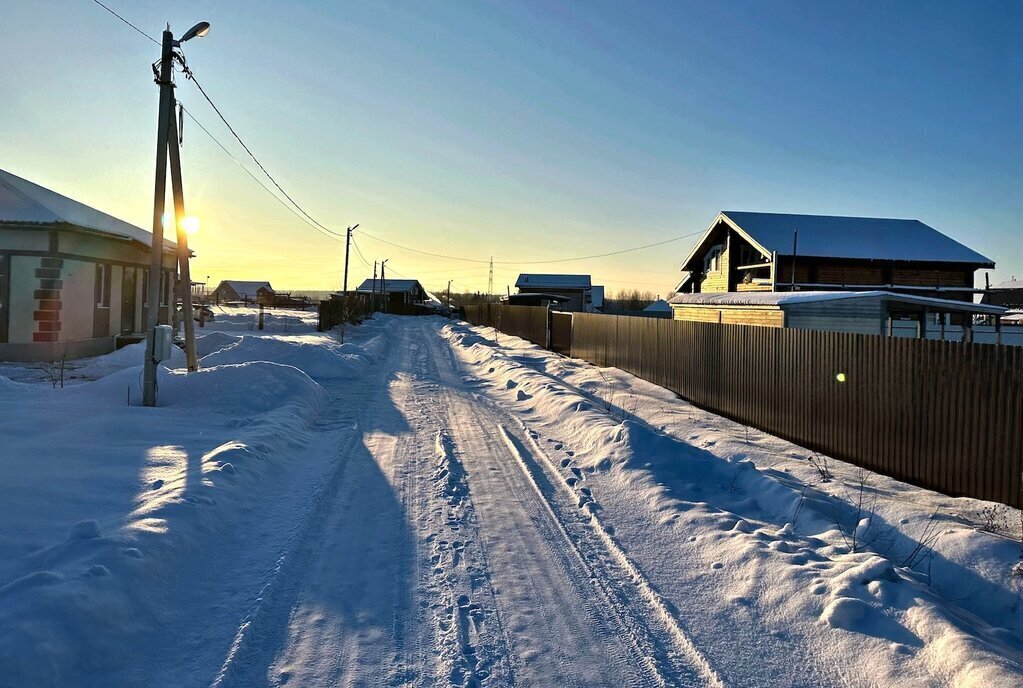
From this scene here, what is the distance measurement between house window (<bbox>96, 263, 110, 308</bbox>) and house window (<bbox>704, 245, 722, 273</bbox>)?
25853mm

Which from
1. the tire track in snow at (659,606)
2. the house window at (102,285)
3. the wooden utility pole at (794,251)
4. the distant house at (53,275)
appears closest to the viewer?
the tire track in snow at (659,606)

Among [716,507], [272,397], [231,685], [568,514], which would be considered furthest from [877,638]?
[272,397]

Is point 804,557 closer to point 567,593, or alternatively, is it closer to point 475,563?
point 567,593

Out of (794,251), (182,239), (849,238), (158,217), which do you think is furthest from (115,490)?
(849,238)

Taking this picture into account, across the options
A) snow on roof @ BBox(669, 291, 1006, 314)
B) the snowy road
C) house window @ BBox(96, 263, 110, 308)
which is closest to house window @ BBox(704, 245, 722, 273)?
snow on roof @ BBox(669, 291, 1006, 314)

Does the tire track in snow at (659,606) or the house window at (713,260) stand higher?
the house window at (713,260)

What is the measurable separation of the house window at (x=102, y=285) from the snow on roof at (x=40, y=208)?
4.40ft

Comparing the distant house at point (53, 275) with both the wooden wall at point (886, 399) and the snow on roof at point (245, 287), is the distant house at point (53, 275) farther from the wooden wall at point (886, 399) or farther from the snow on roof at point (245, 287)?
the snow on roof at point (245, 287)

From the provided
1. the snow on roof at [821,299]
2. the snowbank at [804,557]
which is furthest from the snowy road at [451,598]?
the snow on roof at [821,299]

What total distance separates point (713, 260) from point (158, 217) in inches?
1068

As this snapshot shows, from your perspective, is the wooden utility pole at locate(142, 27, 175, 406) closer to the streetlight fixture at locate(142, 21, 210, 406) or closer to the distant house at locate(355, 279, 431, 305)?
the streetlight fixture at locate(142, 21, 210, 406)

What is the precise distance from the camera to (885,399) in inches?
289

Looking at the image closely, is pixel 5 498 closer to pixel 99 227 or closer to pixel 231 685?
pixel 231 685

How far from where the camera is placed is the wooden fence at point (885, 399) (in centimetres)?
590
